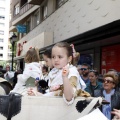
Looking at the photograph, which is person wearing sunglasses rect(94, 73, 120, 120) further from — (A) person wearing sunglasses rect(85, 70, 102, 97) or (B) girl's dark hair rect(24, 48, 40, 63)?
(B) girl's dark hair rect(24, 48, 40, 63)

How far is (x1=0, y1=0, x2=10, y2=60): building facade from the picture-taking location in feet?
293

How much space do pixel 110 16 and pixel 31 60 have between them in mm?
5728

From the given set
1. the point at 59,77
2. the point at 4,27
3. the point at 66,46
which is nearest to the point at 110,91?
the point at 59,77

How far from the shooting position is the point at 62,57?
8.30ft

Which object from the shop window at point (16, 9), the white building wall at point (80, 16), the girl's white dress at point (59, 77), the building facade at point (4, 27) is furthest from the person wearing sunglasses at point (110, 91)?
the building facade at point (4, 27)

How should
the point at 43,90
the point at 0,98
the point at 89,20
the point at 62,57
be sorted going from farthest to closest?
the point at 89,20
the point at 43,90
the point at 62,57
the point at 0,98

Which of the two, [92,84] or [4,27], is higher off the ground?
[4,27]

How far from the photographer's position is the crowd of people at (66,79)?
7.80 ft

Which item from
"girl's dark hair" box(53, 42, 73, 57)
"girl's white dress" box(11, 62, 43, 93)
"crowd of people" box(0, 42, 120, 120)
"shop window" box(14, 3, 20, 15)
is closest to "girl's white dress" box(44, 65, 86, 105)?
"crowd of people" box(0, 42, 120, 120)

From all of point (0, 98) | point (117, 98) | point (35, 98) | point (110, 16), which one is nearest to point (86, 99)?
point (35, 98)

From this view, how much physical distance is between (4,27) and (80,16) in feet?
263

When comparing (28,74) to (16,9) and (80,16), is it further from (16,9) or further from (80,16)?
(16,9)

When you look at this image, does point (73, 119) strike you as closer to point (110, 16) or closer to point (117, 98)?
point (117, 98)

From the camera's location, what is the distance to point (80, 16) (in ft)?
41.7
